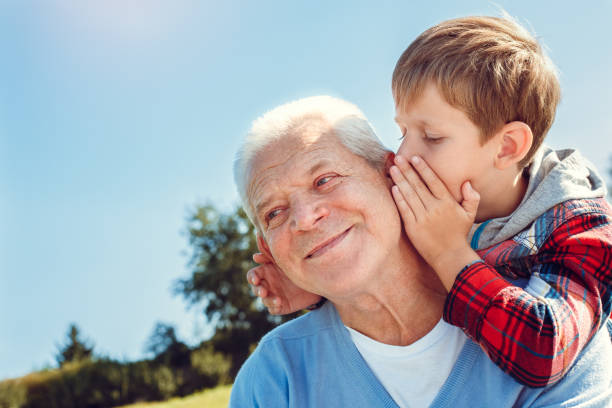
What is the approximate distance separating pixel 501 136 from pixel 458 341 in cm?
95

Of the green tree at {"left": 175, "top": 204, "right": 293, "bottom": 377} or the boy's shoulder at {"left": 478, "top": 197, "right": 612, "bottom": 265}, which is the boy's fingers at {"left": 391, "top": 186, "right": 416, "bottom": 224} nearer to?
the boy's shoulder at {"left": 478, "top": 197, "right": 612, "bottom": 265}

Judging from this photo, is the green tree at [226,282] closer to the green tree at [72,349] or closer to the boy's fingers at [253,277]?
the green tree at [72,349]

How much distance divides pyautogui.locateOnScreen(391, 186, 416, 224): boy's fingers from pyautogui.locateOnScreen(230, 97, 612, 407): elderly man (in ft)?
0.13

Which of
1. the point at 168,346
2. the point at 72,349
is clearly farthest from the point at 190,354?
the point at 72,349

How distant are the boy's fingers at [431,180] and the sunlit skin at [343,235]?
19 centimetres

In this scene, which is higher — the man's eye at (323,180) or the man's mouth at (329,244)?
the man's eye at (323,180)

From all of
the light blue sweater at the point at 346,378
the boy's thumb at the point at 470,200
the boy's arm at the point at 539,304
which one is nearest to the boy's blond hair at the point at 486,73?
the boy's thumb at the point at 470,200

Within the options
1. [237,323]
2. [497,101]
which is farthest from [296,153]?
[237,323]

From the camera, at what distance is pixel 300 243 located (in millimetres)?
2371

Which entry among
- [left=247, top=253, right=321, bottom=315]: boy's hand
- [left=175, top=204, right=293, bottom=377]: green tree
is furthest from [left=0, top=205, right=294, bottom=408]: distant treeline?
[left=247, top=253, right=321, bottom=315]: boy's hand

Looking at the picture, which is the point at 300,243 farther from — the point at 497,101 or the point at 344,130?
the point at 497,101

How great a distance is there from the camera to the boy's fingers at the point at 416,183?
2.33 meters

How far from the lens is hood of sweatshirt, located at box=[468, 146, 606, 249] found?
88.3 inches

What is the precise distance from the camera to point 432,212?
2.30 metres
